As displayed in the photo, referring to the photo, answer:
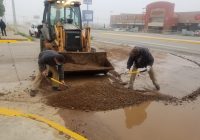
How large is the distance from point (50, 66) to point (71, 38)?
2.53 metres

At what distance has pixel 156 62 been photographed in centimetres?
1362

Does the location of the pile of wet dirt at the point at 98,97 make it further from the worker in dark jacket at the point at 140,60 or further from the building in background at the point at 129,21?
the building in background at the point at 129,21

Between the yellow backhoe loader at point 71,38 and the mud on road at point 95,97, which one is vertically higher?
the yellow backhoe loader at point 71,38

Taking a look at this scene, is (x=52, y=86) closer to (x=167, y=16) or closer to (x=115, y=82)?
(x=115, y=82)

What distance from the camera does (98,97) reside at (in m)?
7.13

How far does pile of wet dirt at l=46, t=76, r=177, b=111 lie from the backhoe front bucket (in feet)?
4.11

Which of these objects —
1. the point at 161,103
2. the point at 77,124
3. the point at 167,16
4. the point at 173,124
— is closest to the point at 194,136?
the point at 173,124

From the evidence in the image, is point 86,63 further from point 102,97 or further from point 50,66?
point 102,97

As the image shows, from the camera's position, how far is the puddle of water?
17.7 ft

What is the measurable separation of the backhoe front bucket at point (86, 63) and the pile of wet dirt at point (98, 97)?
125 centimetres

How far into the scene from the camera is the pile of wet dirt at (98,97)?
674 cm

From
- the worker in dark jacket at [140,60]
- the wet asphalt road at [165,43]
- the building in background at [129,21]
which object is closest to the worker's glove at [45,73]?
the worker in dark jacket at [140,60]

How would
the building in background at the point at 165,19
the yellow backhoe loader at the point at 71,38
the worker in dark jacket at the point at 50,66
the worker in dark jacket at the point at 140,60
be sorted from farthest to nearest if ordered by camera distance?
the building in background at the point at 165,19 → the yellow backhoe loader at the point at 71,38 → the worker in dark jacket at the point at 140,60 → the worker in dark jacket at the point at 50,66

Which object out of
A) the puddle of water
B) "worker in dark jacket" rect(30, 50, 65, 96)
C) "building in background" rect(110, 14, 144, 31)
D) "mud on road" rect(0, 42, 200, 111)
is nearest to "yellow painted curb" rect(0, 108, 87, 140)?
the puddle of water
